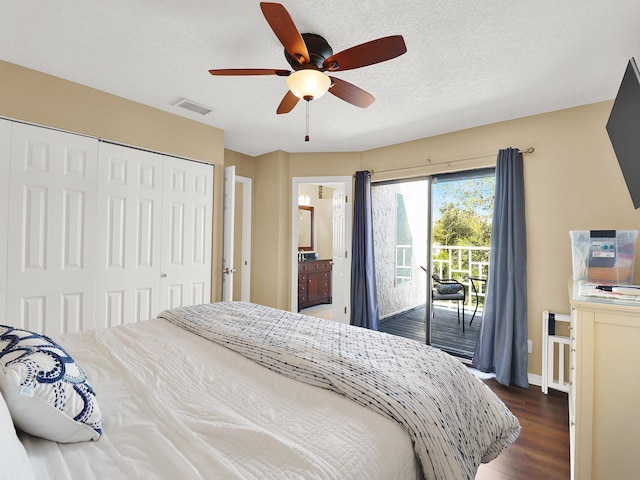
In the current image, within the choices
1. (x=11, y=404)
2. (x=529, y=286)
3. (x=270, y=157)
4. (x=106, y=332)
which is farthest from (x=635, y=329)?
(x=270, y=157)

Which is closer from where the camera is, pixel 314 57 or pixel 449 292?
pixel 314 57

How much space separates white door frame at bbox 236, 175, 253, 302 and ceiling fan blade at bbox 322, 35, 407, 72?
9.92 feet

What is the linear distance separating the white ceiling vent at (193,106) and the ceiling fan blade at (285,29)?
5.02 feet

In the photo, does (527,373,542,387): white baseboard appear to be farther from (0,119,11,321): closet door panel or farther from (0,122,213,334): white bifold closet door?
(0,119,11,321): closet door panel

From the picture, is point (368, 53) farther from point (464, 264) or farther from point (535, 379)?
point (464, 264)

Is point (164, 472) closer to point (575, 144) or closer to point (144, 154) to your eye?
point (144, 154)

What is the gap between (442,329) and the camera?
15.0ft

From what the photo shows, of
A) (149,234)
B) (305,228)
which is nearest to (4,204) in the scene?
(149,234)

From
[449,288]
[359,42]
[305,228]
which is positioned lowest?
[449,288]

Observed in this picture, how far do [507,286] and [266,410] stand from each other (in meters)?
2.76

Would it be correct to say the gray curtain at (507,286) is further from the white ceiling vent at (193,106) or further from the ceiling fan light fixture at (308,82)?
the white ceiling vent at (193,106)

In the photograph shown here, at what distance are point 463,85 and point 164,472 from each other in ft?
9.41

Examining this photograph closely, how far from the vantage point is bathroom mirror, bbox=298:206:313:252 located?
6.21 metres

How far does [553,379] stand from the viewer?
2.74 metres
